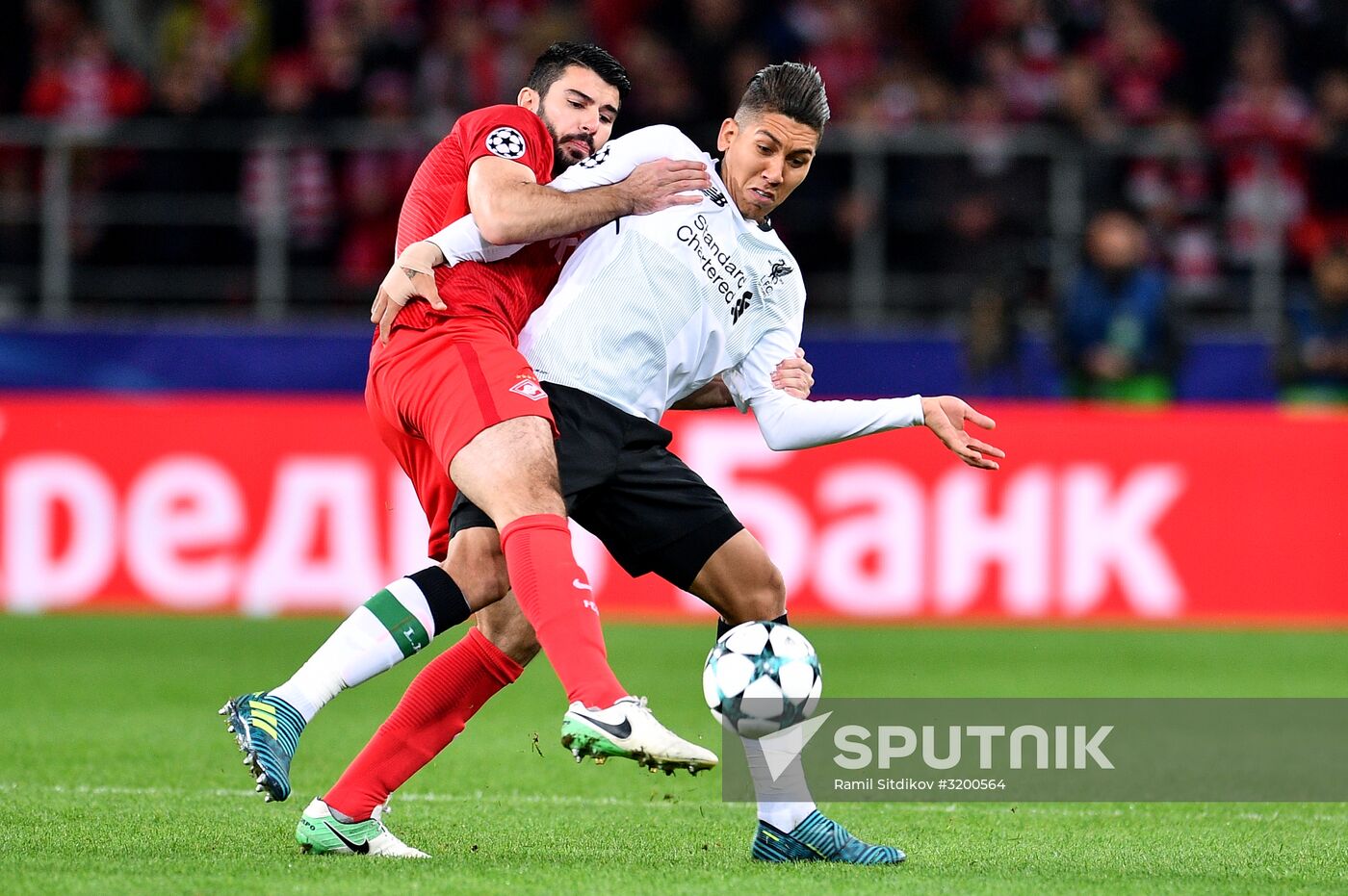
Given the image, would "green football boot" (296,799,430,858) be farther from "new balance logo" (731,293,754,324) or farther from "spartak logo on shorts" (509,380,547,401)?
"new balance logo" (731,293,754,324)

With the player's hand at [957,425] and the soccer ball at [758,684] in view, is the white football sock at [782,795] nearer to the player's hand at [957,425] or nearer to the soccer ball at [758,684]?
the soccer ball at [758,684]

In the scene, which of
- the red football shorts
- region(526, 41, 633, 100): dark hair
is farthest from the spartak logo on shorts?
region(526, 41, 633, 100): dark hair

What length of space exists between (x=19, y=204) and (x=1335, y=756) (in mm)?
10254

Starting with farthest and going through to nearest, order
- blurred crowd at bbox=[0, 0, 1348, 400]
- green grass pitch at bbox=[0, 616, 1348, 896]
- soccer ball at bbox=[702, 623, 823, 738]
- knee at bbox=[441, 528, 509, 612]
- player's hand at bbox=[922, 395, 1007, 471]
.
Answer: blurred crowd at bbox=[0, 0, 1348, 400], player's hand at bbox=[922, 395, 1007, 471], knee at bbox=[441, 528, 509, 612], green grass pitch at bbox=[0, 616, 1348, 896], soccer ball at bbox=[702, 623, 823, 738]

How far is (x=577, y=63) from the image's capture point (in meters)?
5.67

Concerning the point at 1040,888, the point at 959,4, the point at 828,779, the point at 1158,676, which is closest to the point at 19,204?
the point at 959,4

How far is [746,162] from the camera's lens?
544 cm

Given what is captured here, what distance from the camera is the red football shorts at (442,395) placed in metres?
5.00

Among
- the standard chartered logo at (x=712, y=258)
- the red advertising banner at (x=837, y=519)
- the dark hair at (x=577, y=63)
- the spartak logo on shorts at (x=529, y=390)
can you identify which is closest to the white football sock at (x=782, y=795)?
the spartak logo on shorts at (x=529, y=390)

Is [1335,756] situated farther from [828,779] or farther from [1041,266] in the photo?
[1041,266]

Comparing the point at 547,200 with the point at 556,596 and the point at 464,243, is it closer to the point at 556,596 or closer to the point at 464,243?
the point at 464,243

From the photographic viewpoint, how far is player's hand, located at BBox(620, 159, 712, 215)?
208 inches

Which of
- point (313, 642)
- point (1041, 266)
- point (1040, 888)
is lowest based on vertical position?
point (313, 642)

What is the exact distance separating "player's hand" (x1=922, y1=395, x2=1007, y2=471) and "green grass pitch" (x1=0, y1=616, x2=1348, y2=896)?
1.10 m
